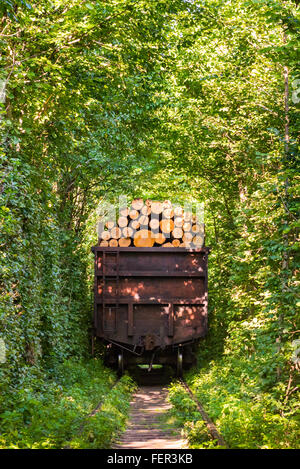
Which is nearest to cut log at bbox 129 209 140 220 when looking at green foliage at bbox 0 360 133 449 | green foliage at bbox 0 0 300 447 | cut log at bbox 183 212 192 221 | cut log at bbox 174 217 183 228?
cut log at bbox 174 217 183 228

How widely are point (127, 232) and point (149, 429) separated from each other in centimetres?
737

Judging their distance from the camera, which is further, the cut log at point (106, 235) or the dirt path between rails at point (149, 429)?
the cut log at point (106, 235)

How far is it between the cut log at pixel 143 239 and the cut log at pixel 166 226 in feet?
1.27

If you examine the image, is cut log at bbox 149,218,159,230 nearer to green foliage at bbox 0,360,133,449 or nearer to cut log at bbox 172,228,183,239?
cut log at bbox 172,228,183,239

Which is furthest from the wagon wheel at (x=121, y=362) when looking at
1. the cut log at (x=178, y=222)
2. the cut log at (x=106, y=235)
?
the cut log at (x=178, y=222)

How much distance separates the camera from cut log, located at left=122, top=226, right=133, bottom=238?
15.4 m

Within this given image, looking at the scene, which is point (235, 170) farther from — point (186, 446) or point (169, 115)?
point (186, 446)

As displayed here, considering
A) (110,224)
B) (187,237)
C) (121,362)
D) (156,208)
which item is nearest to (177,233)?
(187,237)

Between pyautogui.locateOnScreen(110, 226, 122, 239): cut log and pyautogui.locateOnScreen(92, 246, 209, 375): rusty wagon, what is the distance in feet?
2.12

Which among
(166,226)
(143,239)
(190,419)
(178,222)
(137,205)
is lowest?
(190,419)

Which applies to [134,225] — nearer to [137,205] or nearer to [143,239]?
[143,239]

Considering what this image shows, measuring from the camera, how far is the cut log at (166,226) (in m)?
15.5

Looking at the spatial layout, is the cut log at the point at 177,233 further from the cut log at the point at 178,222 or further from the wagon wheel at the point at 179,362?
the wagon wheel at the point at 179,362

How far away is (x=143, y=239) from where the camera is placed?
50.6ft
